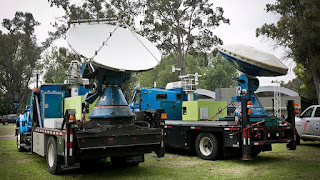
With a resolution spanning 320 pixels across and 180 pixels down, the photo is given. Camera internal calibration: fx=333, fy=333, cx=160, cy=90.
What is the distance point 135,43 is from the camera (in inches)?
407

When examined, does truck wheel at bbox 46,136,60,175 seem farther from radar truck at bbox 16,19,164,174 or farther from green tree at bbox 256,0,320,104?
green tree at bbox 256,0,320,104

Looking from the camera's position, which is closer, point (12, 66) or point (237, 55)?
point (237, 55)

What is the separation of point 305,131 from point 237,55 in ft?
20.8

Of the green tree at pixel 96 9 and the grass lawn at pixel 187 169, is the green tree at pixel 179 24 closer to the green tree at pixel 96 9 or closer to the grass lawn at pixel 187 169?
the green tree at pixel 96 9

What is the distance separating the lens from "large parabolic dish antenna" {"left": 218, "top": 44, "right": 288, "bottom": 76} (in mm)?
12531

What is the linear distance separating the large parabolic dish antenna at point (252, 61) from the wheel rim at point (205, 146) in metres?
3.15

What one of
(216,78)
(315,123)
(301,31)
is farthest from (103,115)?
(216,78)

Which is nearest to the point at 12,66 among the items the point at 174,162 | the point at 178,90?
the point at 178,90

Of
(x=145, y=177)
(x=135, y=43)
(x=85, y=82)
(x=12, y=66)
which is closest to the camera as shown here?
(x=145, y=177)

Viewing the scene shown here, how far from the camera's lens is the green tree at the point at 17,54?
59.9 metres

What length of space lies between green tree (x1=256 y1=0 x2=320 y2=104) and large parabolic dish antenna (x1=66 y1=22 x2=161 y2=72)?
70.1 ft

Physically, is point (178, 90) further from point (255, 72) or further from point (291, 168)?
point (291, 168)

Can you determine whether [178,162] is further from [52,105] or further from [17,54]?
[17,54]

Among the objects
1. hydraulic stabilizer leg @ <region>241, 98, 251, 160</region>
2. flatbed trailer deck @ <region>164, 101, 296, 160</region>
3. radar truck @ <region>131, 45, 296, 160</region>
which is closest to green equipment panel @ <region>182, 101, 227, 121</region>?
radar truck @ <region>131, 45, 296, 160</region>
